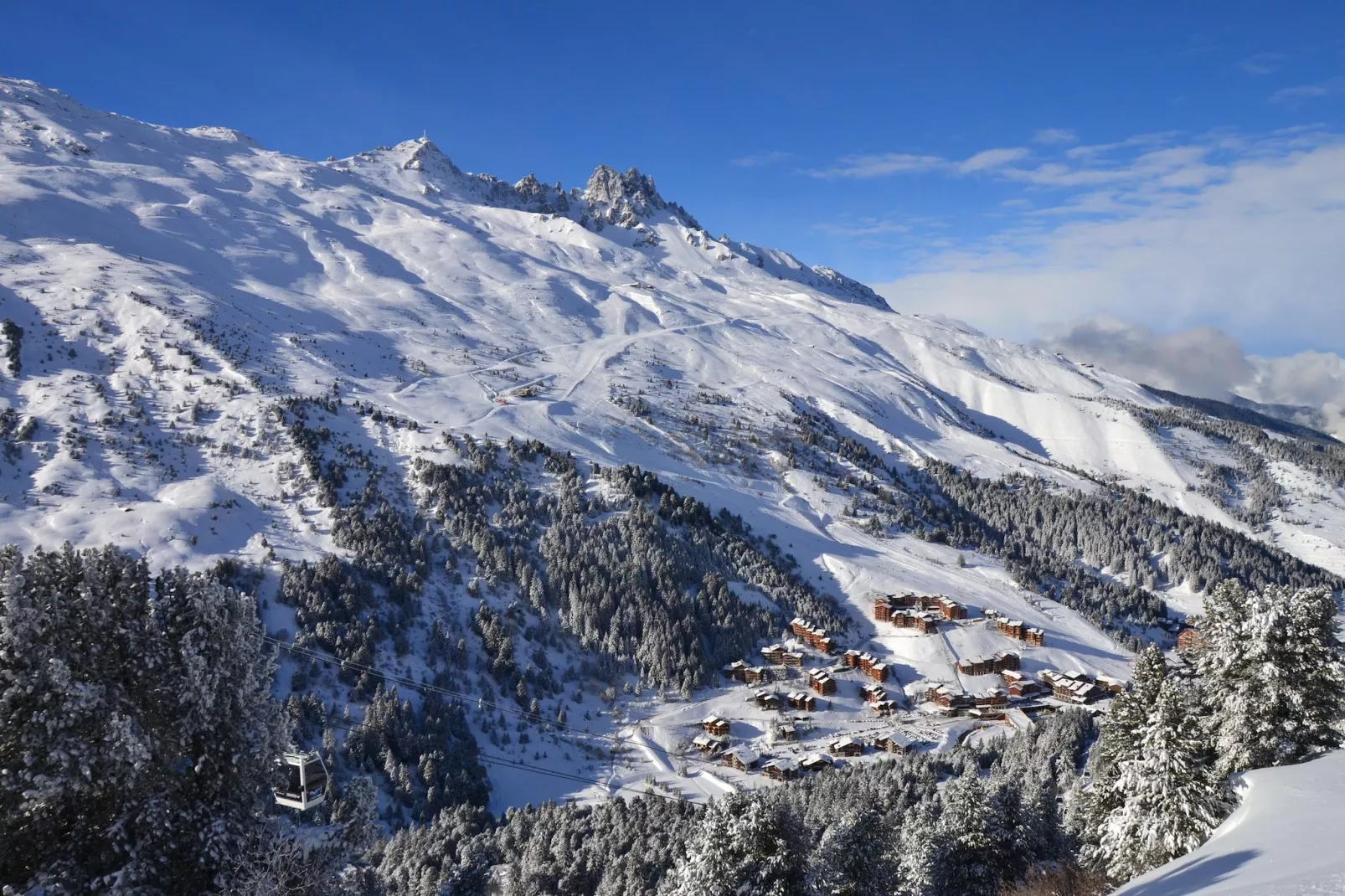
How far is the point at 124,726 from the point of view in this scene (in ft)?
41.7

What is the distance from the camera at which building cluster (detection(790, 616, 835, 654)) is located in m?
85.0

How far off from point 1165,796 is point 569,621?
63926 millimetres

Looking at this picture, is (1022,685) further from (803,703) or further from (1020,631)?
(803,703)

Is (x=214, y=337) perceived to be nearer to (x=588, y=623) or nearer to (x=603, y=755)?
(x=588, y=623)

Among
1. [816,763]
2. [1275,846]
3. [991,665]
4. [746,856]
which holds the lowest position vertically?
[816,763]

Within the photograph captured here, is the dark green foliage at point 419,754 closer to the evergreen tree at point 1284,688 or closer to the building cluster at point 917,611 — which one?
the evergreen tree at point 1284,688

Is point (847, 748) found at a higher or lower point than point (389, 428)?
lower

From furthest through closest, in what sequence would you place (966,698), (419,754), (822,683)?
1. (966,698)
2. (822,683)
3. (419,754)

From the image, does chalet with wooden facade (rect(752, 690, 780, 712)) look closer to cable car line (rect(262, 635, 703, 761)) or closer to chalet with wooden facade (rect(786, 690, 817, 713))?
chalet with wooden facade (rect(786, 690, 817, 713))

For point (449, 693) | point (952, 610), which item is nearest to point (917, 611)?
point (952, 610)

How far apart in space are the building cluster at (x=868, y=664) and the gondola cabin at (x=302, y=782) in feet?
237

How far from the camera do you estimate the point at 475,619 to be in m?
76.3

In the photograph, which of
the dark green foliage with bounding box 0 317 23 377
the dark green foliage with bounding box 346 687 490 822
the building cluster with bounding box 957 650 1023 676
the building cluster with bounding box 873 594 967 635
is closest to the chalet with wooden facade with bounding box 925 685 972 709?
the building cluster with bounding box 957 650 1023 676

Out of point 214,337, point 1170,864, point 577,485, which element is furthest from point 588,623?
point 214,337
